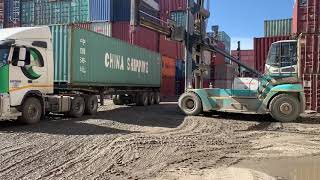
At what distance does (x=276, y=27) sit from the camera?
35.5m

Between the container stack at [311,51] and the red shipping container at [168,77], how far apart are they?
54.5 feet

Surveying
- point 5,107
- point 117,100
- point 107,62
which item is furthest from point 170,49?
point 5,107

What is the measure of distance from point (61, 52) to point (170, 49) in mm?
23983

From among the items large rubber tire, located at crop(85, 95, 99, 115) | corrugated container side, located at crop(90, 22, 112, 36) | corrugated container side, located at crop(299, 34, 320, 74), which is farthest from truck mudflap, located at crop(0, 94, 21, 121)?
corrugated container side, located at crop(90, 22, 112, 36)

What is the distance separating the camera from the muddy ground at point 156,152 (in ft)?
24.1

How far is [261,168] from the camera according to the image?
8.00 m

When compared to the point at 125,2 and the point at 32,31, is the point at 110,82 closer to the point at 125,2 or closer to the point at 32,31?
the point at 32,31

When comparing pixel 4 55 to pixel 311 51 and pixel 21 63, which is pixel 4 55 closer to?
pixel 21 63

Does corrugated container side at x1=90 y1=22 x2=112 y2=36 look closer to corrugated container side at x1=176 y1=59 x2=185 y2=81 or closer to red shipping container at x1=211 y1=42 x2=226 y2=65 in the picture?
corrugated container side at x1=176 y1=59 x2=185 y2=81

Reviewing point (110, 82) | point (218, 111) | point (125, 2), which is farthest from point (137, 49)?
point (125, 2)

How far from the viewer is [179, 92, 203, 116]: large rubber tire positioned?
56.8ft

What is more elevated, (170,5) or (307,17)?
(170,5)

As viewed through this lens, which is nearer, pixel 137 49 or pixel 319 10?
pixel 319 10

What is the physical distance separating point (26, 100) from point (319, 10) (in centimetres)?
1199
